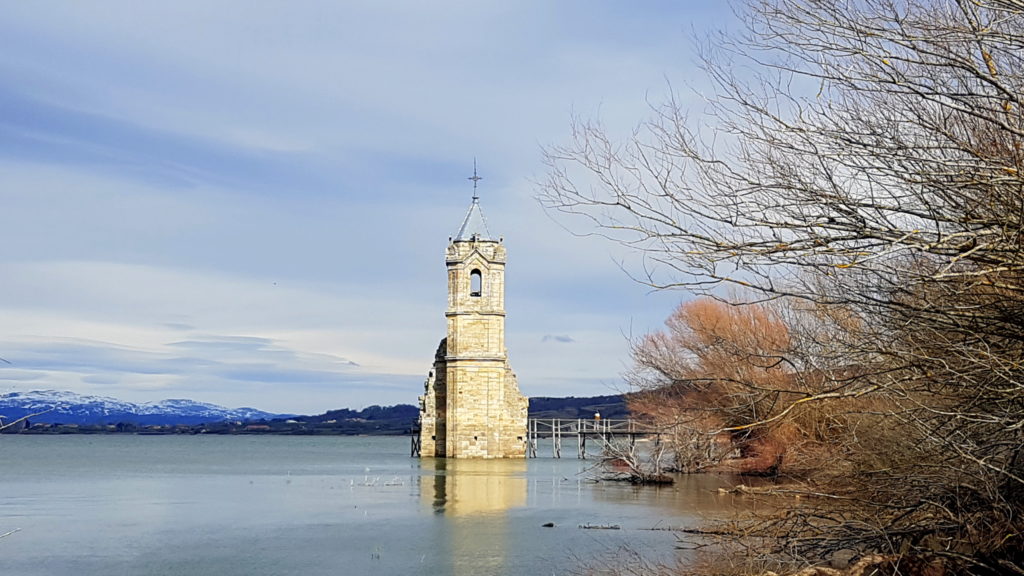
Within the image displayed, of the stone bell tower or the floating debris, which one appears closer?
the floating debris

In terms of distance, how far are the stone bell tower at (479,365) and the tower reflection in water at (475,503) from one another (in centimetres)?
97

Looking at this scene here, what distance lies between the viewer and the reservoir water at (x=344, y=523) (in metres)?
17.8

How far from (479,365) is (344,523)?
25606 mm

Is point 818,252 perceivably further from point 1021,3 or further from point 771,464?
point 771,464

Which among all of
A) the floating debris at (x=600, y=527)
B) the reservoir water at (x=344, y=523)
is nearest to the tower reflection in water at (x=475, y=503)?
the reservoir water at (x=344, y=523)

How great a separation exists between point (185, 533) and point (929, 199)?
16934mm

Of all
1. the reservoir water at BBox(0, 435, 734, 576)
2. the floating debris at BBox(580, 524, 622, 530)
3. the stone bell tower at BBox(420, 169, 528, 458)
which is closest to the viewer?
the reservoir water at BBox(0, 435, 734, 576)

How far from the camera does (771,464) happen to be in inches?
1232

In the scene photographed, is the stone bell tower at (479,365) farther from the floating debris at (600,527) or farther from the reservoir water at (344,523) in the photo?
the floating debris at (600,527)

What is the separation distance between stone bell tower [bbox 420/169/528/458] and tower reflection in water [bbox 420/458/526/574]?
3.19 ft

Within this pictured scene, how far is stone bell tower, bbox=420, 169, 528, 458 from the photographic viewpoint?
4962 cm

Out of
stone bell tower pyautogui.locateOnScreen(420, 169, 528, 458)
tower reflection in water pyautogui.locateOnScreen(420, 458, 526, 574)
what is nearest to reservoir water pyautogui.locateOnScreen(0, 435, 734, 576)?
tower reflection in water pyautogui.locateOnScreen(420, 458, 526, 574)

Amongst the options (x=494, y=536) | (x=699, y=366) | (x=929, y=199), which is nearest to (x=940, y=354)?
(x=929, y=199)

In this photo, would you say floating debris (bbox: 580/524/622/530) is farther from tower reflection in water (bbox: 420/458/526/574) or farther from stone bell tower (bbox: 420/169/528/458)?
stone bell tower (bbox: 420/169/528/458)
